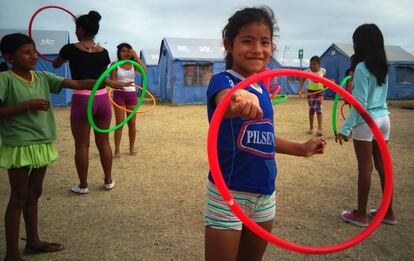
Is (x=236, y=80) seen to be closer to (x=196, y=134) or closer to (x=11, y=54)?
(x=11, y=54)

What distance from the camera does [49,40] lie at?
19812 millimetres

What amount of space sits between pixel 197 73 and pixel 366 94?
1813 cm

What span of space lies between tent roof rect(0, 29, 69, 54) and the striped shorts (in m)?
19.8

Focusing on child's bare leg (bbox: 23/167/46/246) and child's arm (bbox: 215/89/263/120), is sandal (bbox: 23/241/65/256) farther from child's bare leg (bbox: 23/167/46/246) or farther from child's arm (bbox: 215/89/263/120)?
child's arm (bbox: 215/89/263/120)

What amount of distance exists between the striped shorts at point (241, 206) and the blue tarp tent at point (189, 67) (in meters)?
18.9

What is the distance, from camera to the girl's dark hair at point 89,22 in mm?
4164

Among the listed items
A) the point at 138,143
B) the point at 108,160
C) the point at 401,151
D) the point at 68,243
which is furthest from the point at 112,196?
the point at 401,151

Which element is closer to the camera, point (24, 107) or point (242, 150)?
point (242, 150)

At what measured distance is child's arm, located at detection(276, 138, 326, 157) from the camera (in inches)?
83.8

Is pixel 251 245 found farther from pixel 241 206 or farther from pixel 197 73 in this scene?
pixel 197 73

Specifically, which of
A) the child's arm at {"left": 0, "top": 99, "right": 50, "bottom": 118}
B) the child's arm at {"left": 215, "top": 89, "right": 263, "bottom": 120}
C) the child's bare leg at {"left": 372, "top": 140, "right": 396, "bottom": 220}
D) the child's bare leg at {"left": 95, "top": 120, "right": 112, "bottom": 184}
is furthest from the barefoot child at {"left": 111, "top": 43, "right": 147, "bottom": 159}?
the child's arm at {"left": 215, "top": 89, "right": 263, "bottom": 120}

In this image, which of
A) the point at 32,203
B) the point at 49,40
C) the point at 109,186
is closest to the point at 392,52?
the point at 49,40

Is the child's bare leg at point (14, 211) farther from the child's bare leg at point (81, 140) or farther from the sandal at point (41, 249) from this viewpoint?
the child's bare leg at point (81, 140)

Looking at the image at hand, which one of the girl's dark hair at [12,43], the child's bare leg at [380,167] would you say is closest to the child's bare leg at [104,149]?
the girl's dark hair at [12,43]
